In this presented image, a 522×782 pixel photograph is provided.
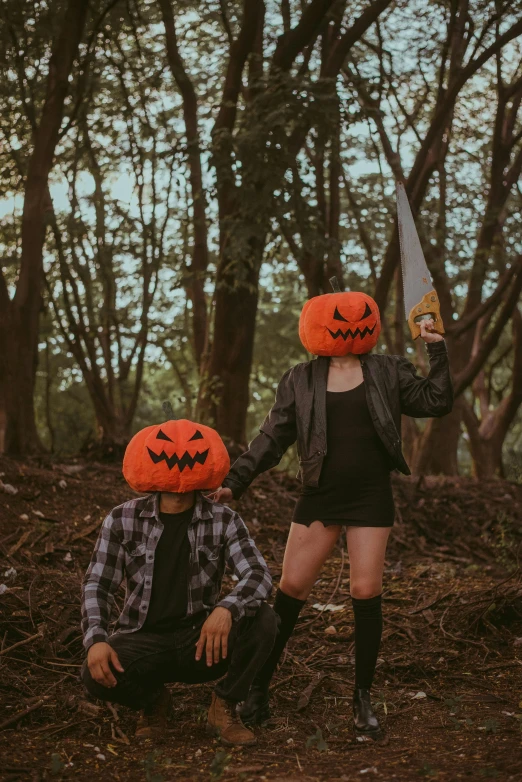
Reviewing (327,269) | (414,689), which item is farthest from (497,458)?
(414,689)

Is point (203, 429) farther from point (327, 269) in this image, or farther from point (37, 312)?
point (327, 269)

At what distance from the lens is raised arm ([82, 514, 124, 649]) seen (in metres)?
3.82

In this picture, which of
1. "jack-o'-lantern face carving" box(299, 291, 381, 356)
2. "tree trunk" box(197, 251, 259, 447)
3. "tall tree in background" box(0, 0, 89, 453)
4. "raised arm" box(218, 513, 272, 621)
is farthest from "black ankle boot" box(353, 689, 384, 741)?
"tree trunk" box(197, 251, 259, 447)

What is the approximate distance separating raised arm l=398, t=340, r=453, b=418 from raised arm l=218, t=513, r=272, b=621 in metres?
0.96

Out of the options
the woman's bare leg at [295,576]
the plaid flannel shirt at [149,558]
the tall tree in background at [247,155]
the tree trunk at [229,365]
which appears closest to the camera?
the plaid flannel shirt at [149,558]

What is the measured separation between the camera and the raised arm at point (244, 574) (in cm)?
379

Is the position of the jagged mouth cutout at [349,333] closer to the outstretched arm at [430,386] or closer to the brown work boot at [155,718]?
the outstretched arm at [430,386]

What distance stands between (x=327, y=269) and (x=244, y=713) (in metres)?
8.16

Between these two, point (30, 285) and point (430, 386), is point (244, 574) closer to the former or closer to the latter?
point (430, 386)

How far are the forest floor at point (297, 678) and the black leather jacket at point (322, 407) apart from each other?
1.16m

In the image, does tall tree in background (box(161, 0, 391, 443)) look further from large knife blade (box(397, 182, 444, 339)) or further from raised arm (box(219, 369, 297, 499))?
raised arm (box(219, 369, 297, 499))

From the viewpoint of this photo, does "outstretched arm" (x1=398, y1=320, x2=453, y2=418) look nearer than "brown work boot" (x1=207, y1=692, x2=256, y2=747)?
No

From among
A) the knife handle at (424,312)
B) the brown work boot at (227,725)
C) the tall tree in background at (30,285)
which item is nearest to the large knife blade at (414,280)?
the knife handle at (424,312)

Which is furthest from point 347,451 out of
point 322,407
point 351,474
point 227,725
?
point 227,725
